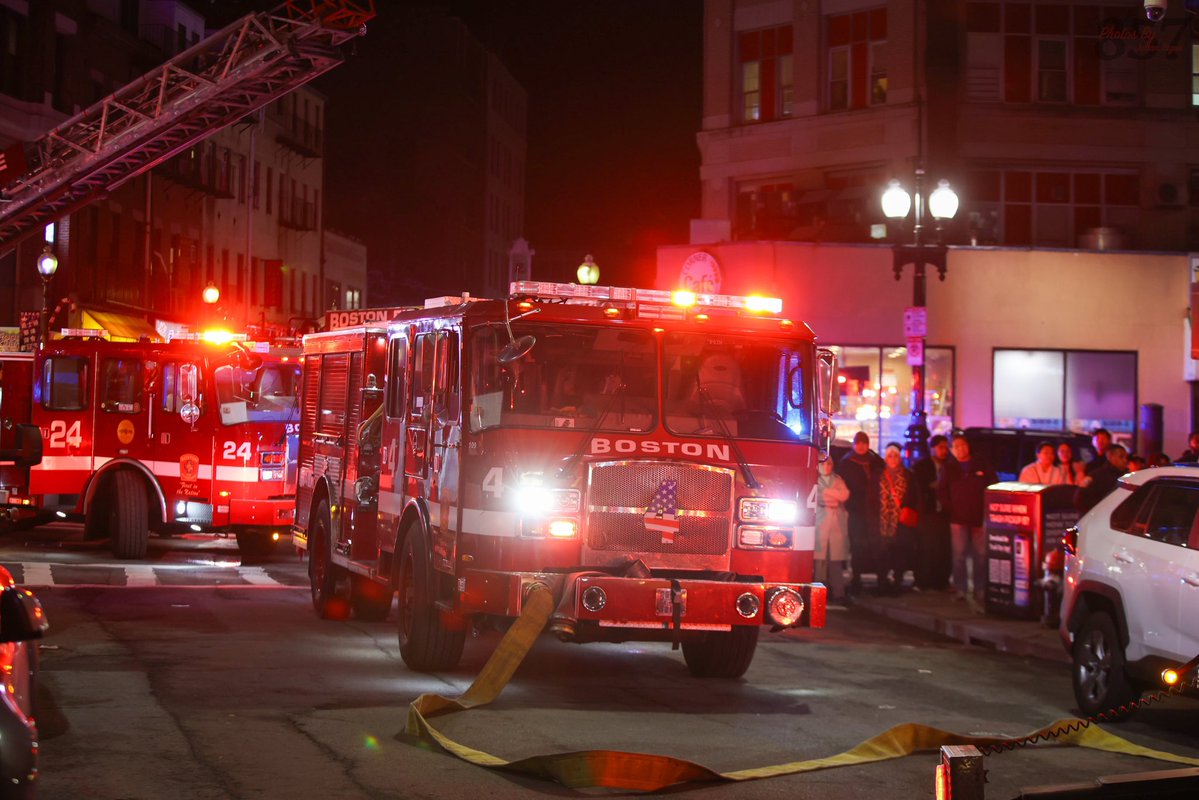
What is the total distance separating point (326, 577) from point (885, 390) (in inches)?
779

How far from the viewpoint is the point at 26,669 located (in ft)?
21.4

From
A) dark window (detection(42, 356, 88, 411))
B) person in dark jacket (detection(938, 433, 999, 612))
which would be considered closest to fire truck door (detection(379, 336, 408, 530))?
person in dark jacket (detection(938, 433, 999, 612))

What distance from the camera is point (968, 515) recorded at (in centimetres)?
1817

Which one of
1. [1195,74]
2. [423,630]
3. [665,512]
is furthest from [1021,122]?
[423,630]

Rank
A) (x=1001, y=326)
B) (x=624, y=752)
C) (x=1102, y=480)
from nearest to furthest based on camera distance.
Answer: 1. (x=624, y=752)
2. (x=1102, y=480)
3. (x=1001, y=326)

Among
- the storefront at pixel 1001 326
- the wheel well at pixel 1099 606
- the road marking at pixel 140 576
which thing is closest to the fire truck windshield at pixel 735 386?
the wheel well at pixel 1099 606

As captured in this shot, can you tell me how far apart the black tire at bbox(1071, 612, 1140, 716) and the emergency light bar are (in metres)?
3.27

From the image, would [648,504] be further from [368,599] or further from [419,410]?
[368,599]

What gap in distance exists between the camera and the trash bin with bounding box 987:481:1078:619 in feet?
55.1

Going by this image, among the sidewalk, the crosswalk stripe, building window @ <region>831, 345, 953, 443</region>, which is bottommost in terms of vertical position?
the sidewalk

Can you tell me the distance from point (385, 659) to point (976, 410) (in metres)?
22.5

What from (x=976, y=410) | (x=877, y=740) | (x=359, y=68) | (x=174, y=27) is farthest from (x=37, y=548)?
(x=359, y=68)

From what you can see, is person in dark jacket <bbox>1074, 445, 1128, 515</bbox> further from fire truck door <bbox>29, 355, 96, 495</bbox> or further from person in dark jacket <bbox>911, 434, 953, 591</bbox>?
fire truck door <bbox>29, 355, 96, 495</bbox>

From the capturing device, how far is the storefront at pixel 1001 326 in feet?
108
